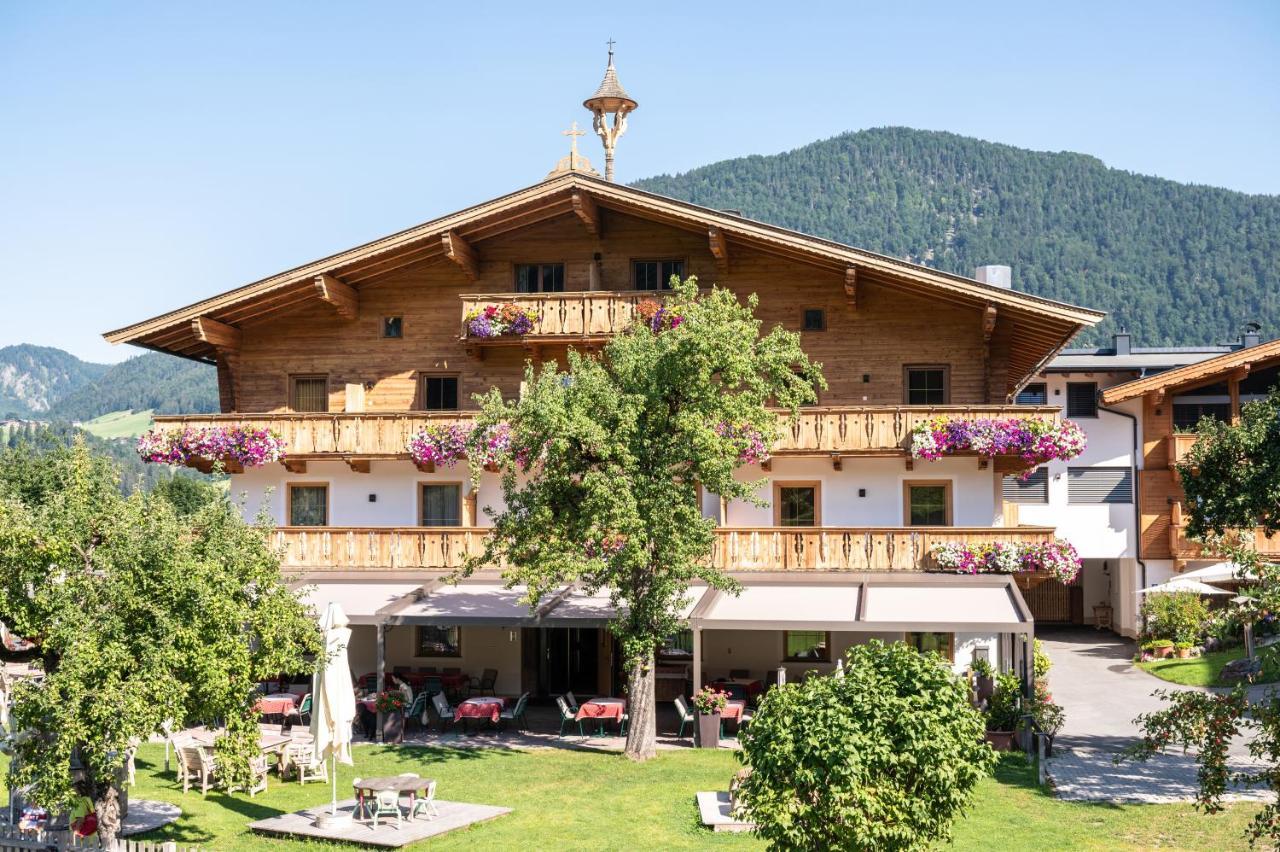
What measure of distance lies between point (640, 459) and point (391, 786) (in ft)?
23.0

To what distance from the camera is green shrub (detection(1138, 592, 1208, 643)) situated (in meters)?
36.6

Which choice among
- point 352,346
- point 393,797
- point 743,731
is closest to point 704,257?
point 352,346

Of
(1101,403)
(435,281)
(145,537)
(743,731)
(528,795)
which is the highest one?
(435,281)

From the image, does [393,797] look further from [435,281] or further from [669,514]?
[435,281]

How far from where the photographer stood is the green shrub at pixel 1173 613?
36.6 m

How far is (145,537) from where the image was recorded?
15.9 meters

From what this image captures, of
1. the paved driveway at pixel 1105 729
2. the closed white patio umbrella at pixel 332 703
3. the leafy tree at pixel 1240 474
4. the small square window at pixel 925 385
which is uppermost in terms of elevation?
→ the small square window at pixel 925 385

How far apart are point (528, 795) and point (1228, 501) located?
39.6 ft

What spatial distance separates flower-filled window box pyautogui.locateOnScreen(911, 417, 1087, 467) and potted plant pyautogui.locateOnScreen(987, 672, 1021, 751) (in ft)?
17.3

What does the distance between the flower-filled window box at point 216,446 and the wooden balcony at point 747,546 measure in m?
1.77

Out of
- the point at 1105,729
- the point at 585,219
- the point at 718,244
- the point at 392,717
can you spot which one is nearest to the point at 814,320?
the point at 718,244

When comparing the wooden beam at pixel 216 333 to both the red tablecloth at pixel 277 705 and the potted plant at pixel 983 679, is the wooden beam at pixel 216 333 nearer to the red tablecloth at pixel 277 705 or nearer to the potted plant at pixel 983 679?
the red tablecloth at pixel 277 705

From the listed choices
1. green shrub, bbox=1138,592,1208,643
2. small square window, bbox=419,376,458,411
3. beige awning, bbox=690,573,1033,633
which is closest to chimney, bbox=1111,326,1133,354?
green shrub, bbox=1138,592,1208,643

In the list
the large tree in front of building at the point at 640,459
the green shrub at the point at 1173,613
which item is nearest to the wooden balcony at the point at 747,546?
the large tree in front of building at the point at 640,459
